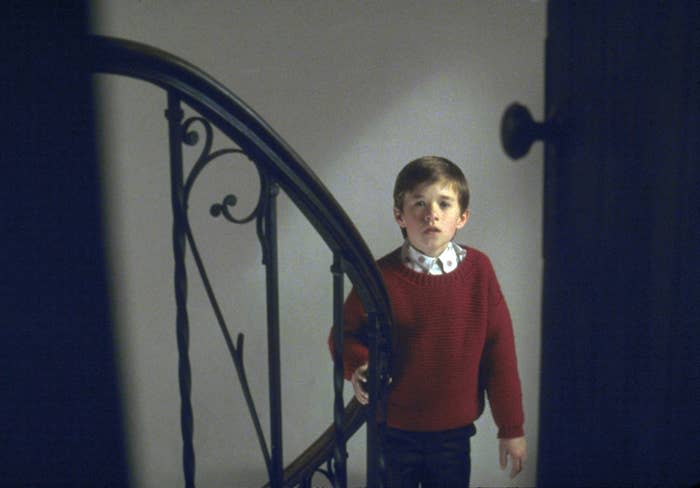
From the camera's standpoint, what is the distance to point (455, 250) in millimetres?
1543

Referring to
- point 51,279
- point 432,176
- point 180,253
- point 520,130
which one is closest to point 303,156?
point 432,176

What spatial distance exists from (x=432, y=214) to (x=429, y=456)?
1.89 ft

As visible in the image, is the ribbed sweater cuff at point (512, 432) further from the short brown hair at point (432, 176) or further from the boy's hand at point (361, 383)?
the short brown hair at point (432, 176)

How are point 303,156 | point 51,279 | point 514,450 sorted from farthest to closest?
point 303,156 < point 51,279 < point 514,450

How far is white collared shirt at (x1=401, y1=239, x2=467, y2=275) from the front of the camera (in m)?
1.51

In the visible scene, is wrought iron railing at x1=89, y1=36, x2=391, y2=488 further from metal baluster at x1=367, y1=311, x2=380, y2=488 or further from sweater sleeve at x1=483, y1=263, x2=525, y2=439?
sweater sleeve at x1=483, y1=263, x2=525, y2=439

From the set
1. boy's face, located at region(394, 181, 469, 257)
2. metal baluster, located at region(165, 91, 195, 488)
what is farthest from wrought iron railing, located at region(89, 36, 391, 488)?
boy's face, located at region(394, 181, 469, 257)

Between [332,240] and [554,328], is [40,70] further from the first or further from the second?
[554,328]

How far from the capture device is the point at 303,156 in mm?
1911

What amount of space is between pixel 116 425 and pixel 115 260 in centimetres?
52

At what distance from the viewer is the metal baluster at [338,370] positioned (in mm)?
1248

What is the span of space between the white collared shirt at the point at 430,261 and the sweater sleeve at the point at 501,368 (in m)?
0.11

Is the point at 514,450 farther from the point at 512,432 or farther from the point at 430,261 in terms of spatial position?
the point at 430,261

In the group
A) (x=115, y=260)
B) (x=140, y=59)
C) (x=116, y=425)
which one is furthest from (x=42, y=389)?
(x=140, y=59)
